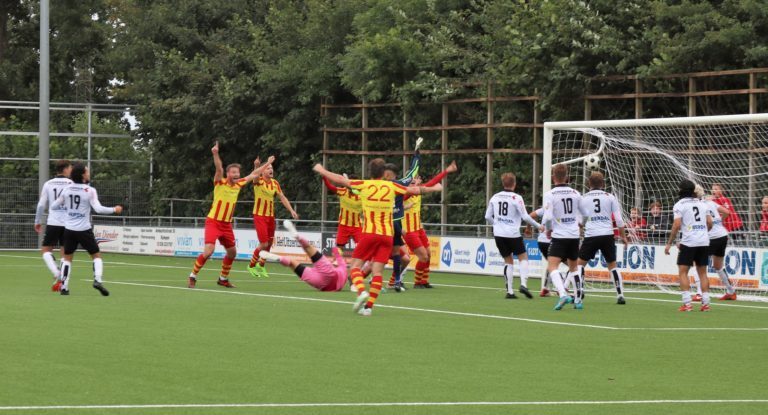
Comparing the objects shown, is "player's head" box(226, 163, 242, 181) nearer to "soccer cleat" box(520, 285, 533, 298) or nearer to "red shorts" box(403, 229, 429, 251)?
"red shorts" box(403, 229, 429, 251)

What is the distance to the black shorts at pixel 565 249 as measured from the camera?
19469 mm

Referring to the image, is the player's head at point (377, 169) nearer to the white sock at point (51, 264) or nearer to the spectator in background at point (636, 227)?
the white sock at point (51, 264)

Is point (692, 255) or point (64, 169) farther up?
point (64, 169)

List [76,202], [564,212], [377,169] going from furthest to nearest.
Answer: [76,202]
[564,212]
[377,169]

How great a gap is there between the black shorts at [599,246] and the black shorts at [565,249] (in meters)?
0.89

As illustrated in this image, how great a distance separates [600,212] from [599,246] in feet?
1.78

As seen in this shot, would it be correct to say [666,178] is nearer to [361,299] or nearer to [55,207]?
[361,299]

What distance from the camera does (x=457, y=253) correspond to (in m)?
31.1

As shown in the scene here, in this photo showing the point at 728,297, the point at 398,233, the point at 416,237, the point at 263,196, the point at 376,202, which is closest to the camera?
the point at 376,202

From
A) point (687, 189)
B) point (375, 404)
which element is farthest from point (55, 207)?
point (375, 404)

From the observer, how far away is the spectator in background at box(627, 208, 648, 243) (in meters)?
26.1

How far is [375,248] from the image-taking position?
56.6 feet

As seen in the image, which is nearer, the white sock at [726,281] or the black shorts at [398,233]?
the white sock at [726,281]

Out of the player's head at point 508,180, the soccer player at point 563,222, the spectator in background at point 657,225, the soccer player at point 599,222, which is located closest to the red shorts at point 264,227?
the player's head at point 508,180
